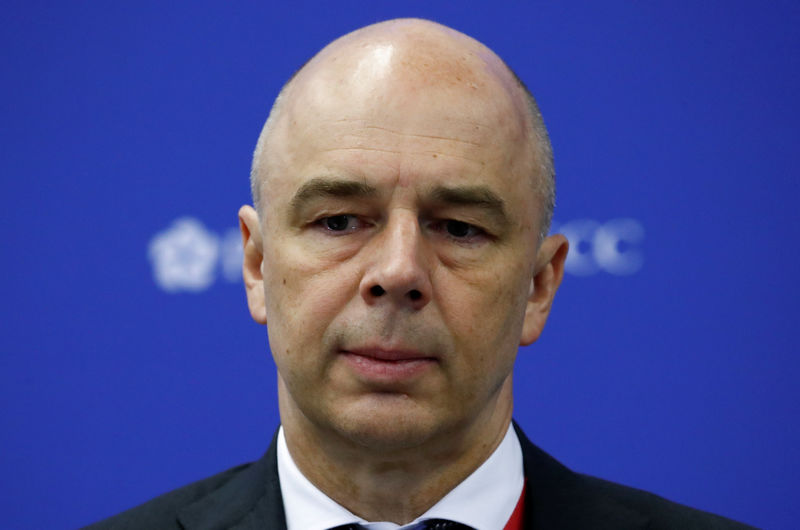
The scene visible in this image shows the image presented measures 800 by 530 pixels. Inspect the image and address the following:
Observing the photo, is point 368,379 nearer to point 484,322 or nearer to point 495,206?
point 484,322

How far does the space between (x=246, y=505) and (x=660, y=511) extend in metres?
0.96

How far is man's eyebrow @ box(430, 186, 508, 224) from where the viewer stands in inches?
70.6

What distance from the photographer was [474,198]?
183 cm

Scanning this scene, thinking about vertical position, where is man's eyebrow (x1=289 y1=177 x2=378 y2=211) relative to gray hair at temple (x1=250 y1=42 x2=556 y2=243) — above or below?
below

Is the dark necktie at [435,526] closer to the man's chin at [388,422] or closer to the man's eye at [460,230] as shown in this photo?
the man's chin at [388,422]

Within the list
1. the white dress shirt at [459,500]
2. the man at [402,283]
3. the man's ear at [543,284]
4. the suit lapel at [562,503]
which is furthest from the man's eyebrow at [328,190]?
the suit lapel at [562,503]

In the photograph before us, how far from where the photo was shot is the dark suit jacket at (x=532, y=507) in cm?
204

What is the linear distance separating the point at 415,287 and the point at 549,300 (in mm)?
521

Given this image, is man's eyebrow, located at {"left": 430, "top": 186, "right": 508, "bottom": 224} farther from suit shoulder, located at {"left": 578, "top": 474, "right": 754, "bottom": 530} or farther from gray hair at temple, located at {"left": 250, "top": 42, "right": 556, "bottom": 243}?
suit shoulder, located at {"left": 578, "top": 474, "right": 754, "bottom": 530}

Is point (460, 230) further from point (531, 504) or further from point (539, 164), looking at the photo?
point (531, 504)

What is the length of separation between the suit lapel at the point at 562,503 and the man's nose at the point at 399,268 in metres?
0.60

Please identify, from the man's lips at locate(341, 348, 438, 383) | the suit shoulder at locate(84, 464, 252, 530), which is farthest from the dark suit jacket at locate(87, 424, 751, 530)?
the man's lips at locate(341, 348, 438, 383)

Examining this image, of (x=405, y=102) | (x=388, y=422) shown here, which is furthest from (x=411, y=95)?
(x=388, y=422)

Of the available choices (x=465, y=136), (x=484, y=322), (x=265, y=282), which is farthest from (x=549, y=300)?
(x=265, y=282)
